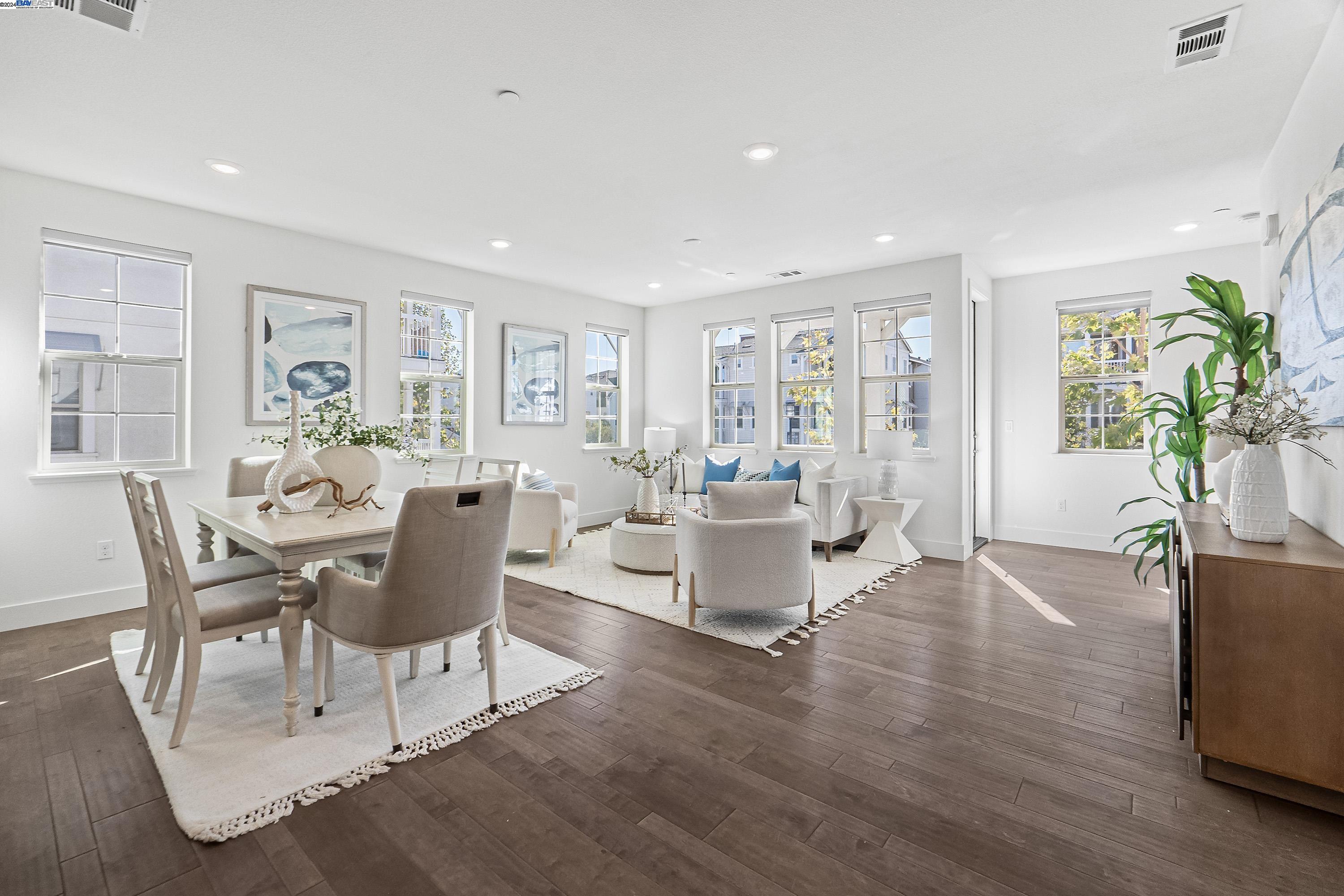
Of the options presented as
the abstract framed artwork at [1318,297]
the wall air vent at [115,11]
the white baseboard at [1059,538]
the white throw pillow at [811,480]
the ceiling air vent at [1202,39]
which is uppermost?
the ceiling air vent at [1202,39]

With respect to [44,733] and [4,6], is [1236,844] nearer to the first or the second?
[44,733]

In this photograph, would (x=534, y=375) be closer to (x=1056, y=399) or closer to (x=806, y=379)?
(x=806, y=379)

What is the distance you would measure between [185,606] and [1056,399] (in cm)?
652

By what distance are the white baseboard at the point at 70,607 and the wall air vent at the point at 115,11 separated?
10.7ft

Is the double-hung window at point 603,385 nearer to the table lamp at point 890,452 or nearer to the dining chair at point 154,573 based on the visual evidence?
the table lamp at point 890,452

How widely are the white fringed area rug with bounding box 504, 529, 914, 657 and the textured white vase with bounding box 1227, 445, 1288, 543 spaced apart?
1949 millimetres

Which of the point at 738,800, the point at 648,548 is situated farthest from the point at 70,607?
the point at 738,800

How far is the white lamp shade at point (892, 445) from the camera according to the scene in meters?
5.15

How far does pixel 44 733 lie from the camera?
7.57 feet

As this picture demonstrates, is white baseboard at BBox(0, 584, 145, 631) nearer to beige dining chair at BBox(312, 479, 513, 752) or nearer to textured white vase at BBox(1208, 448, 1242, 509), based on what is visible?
beige dining chair at BBox(312, 479, 513, 752)

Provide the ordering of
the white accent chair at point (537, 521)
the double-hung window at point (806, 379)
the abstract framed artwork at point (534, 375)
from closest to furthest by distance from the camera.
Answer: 1. the white accent chair at point (537, 521)
2. the abstract framed artwork at point (534, 375)
3. the double-hung window at point (806, 379)

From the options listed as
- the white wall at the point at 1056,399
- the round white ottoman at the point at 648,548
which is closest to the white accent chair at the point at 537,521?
the round white ottoman at the point at 648,548

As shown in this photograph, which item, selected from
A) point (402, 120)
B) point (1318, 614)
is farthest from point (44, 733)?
point (1318, 614)

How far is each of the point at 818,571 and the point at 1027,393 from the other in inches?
116
